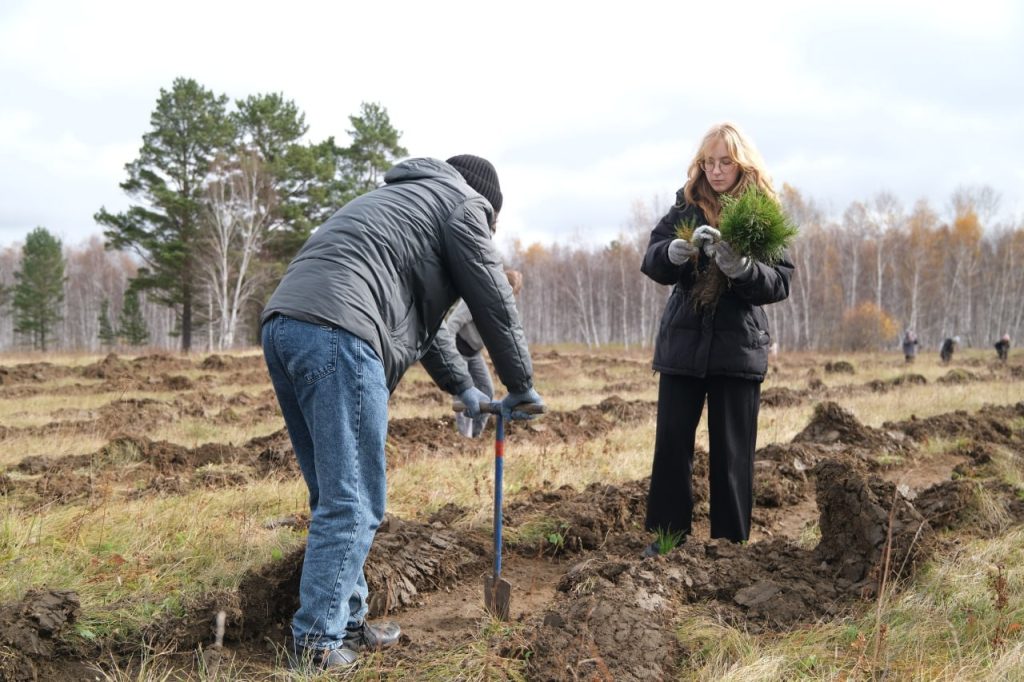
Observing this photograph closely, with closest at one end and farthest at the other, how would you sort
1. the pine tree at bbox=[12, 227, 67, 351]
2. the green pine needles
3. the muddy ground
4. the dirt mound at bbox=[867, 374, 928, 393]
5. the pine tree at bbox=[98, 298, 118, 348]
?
the muddy ground < the green pine needles < the dirt mound at bbox=[867, 374, 928, 393] < the pine tree at bbox=[12, 227, 67, 351] < the pine tree at bbox=[98, 298, 118, 348]

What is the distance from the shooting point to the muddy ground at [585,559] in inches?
111

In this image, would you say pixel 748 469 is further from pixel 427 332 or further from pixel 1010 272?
pixel 1010 272

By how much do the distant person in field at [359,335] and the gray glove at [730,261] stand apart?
1.07 m

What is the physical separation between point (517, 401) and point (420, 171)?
0.99 metres

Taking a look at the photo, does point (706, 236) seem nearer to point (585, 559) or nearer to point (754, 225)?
point (754, 225)

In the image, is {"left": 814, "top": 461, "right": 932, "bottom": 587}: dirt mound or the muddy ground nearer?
the muddy ground

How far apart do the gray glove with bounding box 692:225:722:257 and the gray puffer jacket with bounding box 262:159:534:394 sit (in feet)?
3.23

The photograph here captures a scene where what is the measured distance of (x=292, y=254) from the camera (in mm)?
33875

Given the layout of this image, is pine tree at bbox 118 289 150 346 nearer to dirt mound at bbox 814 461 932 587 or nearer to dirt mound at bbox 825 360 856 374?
dirt mound at bbox 825 360 856 374

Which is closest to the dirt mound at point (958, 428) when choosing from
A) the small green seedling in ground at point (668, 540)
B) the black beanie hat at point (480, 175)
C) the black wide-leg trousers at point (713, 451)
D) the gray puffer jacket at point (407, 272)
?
the black wide-leg trousers at point (713, 451)

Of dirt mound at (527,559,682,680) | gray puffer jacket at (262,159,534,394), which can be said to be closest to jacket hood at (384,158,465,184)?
gray puffer jacket at (262,159,534,394)

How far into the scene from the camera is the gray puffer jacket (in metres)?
2.66

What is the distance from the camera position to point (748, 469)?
3893 mm

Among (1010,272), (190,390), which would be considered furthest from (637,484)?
(1010,272)
